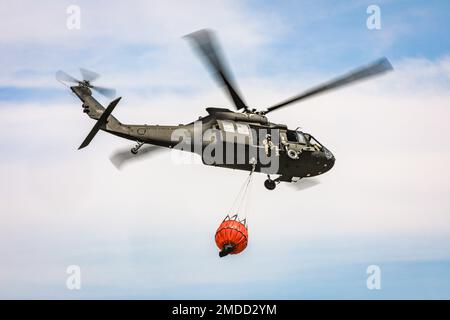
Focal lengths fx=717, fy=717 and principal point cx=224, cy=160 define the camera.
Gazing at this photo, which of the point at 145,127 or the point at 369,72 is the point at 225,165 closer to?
the point at 145,127

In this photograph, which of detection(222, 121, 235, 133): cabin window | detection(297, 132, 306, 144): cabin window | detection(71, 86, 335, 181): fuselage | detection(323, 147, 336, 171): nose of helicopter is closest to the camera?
detection(71, 86, 335, 181): fuselage

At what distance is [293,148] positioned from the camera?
127ft

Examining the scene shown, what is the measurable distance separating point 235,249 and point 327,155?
8.70 metres

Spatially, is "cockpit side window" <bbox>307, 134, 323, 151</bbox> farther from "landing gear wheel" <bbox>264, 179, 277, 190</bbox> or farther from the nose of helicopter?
"landing gear wheel" <bbox>264, 179, 277, 190</bbox>

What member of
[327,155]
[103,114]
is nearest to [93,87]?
[103,114]

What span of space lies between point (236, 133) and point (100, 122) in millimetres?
6924

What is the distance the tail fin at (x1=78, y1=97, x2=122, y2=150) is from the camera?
116ft

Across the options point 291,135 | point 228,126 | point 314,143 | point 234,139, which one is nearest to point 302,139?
point 291,135

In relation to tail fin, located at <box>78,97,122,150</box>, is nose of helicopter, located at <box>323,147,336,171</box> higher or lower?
lower

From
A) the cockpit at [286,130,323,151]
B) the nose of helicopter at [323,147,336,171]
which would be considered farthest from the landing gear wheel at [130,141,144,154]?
the nose of helicopter at [323,147,336,171]

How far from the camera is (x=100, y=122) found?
35.9m

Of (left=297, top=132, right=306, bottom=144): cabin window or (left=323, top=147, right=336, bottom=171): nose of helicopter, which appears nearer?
(left=297, top=132, right=306, bottom=144): cabin window

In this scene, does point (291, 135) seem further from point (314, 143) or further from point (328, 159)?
point (328, 159)

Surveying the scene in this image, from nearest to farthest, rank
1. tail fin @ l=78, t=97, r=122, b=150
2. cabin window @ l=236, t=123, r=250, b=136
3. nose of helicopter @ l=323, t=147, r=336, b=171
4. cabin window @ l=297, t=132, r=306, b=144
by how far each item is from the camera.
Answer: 1. tail fin @ l=78, t=97, r=122, b=150
2. cabin window @ l=236, t=123, r=250, b=136
3. cabin window @ l=297, t=132, r=306, b=144
4. nose of helicopter @ l=323, t=147, r=336, b=171
